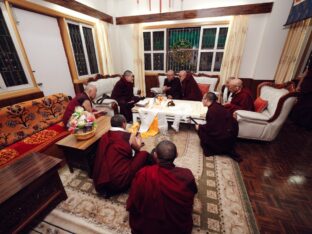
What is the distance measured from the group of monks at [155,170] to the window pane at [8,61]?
4.17 feet

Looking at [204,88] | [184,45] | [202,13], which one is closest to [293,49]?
[204,88]

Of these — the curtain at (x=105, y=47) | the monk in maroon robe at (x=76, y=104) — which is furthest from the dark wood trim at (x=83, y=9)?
the monk in maroon robe at (x=76, y=104)

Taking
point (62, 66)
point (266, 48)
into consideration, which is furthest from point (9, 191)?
point (266, 48)

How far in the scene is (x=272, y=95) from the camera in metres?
2.49

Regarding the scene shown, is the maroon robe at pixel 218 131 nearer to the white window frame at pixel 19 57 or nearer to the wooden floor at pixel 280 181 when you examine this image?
the wooden floor at pixel 280 181

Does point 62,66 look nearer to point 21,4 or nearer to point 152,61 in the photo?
point 21,4

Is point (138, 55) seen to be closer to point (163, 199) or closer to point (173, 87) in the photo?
point (173, 87)

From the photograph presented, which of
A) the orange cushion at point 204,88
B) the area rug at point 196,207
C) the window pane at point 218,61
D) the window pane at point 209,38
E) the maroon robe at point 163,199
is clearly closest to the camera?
the maroon robe at point 163,199

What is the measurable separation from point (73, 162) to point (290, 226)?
8.11 ft

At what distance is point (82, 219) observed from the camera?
1396 millimetres

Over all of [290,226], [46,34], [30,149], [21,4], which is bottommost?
[290,226]

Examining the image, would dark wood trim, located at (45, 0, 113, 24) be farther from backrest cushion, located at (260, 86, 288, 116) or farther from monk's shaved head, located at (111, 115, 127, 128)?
backrest cushion, located at (260, 86, 288, 116)

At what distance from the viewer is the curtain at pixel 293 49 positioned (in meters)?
3.12

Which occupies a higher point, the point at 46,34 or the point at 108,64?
the point at 46,34
